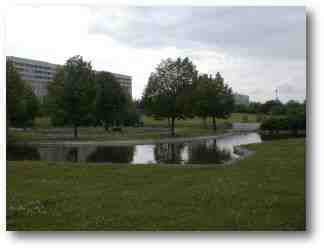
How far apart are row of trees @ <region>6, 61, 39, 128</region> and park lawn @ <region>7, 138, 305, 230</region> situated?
4.15 feet

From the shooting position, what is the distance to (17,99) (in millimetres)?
8812

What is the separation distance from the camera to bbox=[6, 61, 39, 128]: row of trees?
7.57m

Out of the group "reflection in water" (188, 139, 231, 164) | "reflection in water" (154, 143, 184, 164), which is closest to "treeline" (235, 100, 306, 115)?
"reflection in water" (188, 139, 231, 164)

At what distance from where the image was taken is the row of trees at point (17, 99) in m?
7.57

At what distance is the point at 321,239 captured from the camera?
6559mm

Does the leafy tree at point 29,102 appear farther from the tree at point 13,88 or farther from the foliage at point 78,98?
the foliage at point 78,98

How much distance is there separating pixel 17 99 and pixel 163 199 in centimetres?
434

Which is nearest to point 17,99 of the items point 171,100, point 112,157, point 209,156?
point 112,157

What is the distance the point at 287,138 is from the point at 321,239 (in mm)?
2994

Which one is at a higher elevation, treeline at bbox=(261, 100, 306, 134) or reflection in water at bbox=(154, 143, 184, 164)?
treeline at bbox=(261, 100, 306, 134)

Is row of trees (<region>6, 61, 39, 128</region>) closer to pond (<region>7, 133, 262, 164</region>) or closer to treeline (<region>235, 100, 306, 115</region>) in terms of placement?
pond (<region>7, 133, 262, 164</region>)

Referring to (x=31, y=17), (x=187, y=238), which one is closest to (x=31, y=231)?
(x=187, y=238)

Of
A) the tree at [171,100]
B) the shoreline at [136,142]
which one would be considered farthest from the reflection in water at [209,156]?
the tree at [171,100]

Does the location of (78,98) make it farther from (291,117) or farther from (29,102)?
(291,117)
